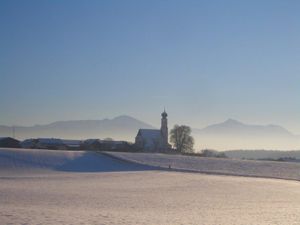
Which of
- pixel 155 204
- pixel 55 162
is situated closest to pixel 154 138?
pixel 55 162

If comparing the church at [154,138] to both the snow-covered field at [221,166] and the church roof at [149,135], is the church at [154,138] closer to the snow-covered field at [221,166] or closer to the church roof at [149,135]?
the church roof at [149,135]

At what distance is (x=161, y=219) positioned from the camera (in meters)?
22.3

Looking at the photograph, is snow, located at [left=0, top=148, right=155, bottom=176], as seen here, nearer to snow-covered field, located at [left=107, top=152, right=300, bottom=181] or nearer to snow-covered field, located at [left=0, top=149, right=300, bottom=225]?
snow-covered field, located at [left=107, top=152, right=300, bottom=181]

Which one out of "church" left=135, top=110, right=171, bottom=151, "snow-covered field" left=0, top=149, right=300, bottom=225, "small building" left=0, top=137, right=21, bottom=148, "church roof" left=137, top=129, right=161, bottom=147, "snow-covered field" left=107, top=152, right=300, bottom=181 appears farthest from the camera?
"church roof" left=137, top=129, right=161, bottom=147

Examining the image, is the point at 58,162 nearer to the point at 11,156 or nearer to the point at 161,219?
the point at 11,156

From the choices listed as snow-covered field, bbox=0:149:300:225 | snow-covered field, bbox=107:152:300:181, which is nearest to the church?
snow-covered field, bbox=107:152:300:181

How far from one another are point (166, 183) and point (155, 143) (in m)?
109

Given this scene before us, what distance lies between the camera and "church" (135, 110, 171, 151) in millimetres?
153375

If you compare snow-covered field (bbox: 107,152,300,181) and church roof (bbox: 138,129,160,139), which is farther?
church roof (bbox: 138,129,160,139)

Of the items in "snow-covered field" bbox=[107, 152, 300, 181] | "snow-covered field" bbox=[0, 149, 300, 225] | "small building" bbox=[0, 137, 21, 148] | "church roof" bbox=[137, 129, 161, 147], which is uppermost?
"church roof" bbox=[137, 129, 161, 147]

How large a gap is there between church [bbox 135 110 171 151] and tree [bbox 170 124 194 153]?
130 inches

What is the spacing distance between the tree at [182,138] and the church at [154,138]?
10.8 feet

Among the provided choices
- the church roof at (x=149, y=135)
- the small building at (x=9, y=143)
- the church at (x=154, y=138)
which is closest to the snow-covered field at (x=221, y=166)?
the small building at (x=9, y=143)

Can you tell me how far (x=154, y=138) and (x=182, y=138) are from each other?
1116cm
